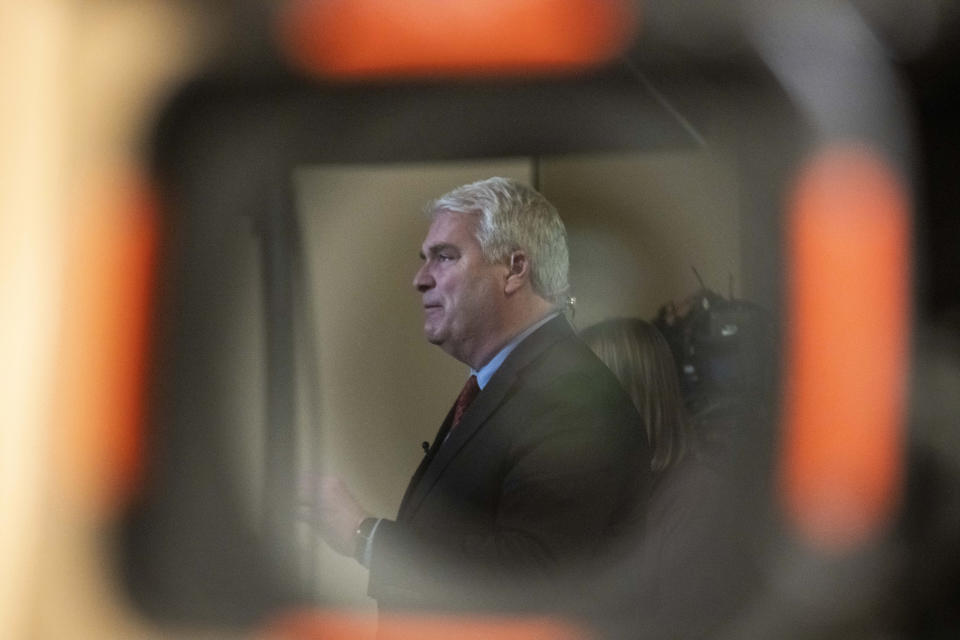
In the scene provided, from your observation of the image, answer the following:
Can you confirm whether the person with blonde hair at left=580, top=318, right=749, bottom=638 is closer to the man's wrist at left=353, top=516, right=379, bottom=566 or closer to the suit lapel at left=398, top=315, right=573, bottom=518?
the suit lapel at left=398, top=315, right=573, bottom=518

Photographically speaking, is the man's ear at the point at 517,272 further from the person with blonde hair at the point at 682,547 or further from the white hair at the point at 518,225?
the person with blonde hair at the point at 682,547

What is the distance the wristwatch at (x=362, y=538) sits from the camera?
5.08 ft

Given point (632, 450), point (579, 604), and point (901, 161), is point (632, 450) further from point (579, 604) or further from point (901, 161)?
point (901, 161)

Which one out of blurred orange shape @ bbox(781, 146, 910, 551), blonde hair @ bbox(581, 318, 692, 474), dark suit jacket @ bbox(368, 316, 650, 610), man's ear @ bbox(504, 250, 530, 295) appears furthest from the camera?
man's ear @ bbox(504, 250, 530, 295)

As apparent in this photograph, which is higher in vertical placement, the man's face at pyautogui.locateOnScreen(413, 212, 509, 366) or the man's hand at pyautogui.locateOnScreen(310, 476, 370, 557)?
the man's face at pyautogui.locateOnScreen(413, 212, 509, 366)

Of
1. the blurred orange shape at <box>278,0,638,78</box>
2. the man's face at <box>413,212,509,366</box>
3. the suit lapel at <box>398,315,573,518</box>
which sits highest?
the blurred orange shape at <box>278,0,638,78</box>

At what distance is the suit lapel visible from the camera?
1.60m

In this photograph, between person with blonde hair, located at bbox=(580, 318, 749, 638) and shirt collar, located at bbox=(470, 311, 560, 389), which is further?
shirt collar, located at bbox=(470, 311, 560, 389)

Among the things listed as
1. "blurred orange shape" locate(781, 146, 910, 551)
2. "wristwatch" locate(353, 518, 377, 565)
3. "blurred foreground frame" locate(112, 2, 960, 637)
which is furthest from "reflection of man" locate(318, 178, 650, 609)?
"blurred orange shape" locate(781, 146, 910, 551)

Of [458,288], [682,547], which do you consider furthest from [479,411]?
[682,547]

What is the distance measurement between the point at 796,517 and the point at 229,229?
0.74 meters

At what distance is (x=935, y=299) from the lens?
4.74 ft

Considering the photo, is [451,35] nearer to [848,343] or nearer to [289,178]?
[289,178]

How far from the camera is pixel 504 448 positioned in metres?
1.60
